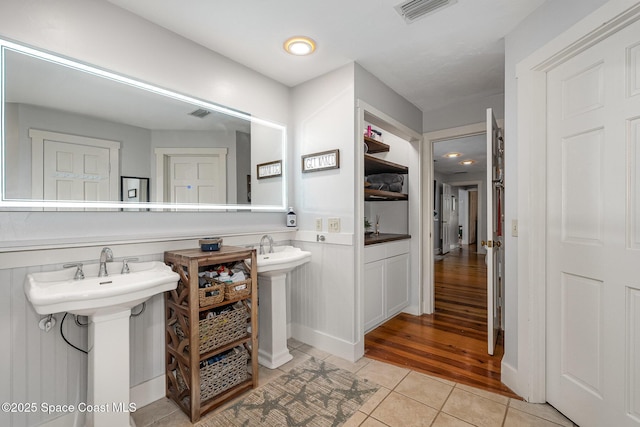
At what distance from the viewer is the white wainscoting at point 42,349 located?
4.46ft

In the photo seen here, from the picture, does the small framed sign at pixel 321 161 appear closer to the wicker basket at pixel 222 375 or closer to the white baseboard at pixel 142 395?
the wicker basket at pixel 222 375

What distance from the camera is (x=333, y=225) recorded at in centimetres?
244

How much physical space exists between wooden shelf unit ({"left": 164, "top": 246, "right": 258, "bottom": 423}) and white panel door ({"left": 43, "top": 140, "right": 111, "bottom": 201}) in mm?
555

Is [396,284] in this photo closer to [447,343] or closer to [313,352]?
[447,343]

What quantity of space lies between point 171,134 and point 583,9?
8.19ft

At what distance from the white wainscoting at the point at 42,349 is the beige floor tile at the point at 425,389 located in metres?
1.68

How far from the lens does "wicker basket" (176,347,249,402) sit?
1731 millimetres

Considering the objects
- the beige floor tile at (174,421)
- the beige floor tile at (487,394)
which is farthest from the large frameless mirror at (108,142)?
the beige floor tile at (487,394)

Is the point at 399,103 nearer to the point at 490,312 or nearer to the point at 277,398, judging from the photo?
the point at 490,312

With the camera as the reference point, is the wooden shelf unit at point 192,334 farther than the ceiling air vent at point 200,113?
No

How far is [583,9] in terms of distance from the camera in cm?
146

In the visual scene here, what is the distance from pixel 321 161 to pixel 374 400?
1.82m

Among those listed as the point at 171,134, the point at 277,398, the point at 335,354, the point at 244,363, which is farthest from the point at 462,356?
the point at 171,134

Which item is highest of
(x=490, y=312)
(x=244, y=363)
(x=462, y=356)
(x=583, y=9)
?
(x=583, y=9)
